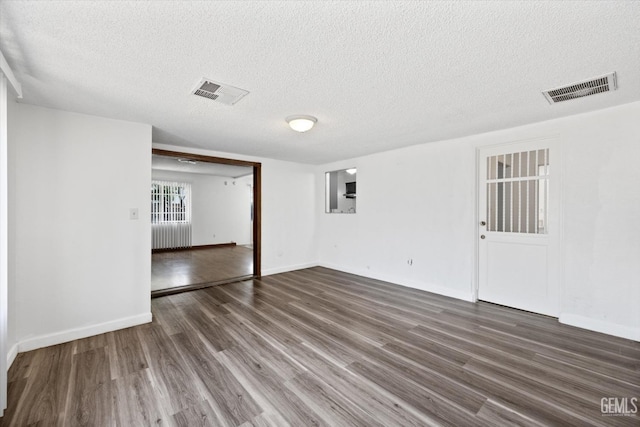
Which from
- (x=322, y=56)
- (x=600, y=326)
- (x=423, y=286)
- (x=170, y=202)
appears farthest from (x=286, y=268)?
→ (x=170, y=202)

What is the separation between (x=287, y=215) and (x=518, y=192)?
414cm

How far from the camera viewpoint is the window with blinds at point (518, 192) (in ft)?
11.1

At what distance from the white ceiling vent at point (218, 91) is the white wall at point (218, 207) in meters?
7.19

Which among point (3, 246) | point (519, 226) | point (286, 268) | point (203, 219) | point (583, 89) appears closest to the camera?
point (3, 246)

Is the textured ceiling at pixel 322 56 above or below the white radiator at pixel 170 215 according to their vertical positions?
above

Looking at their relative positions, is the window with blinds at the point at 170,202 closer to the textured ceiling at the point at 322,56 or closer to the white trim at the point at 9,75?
the textured ceiling at the point at 322,56

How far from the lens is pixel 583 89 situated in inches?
93.4

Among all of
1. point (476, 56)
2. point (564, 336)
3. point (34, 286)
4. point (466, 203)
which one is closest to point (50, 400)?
point (34, 286)

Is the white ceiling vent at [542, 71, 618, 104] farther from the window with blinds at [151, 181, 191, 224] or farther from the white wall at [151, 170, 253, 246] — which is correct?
the window with blinds at [151, 181, 191, 224]

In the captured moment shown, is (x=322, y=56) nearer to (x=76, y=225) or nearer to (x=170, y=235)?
(x=76, y=225)

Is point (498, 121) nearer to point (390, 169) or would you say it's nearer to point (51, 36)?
point (390, 169)

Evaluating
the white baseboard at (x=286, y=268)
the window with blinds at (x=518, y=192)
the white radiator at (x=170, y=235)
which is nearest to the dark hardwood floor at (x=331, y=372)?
the window with blinds at (x=518, y=192)

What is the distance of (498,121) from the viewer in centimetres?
325

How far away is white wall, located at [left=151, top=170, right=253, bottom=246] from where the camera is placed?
9152 mm
